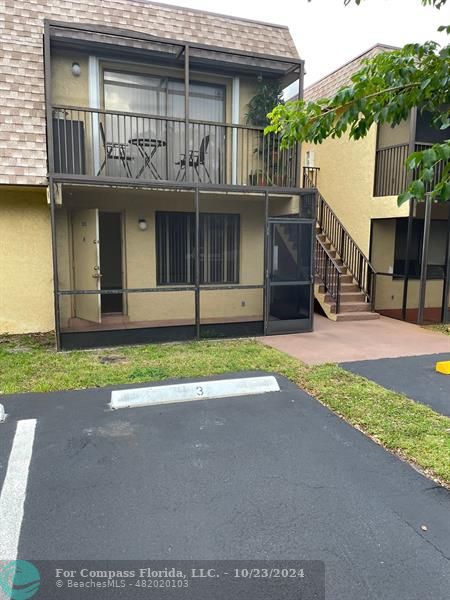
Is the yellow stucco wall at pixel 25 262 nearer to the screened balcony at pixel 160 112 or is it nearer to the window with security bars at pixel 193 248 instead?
the screened balcony at pixel 160 112

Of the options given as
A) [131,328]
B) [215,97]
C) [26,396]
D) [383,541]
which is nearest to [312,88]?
[215,97]

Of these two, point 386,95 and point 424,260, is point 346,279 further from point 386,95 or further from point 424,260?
point 386,95

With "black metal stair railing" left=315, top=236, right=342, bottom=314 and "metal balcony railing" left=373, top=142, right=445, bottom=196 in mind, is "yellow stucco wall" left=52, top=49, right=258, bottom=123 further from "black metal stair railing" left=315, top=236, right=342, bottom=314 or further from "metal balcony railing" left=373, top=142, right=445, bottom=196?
"black metal stair railing" left=315, top=236, right=342, bottom=314

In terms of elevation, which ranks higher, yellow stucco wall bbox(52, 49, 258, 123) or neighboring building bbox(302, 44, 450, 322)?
yellow stucco wall bbox(52, 49, 258, 123)

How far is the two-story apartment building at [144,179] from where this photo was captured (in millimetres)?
7535

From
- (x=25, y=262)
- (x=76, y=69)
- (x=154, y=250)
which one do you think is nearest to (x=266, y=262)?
(x=154, y=250)

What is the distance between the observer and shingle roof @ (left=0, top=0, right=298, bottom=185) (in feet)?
24.5

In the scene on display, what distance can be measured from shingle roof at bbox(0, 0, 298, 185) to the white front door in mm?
1022

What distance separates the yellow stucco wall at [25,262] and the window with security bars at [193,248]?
2245 mm

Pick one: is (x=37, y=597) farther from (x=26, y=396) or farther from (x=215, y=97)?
(x=215, y=97)

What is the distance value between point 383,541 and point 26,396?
4.10 metres

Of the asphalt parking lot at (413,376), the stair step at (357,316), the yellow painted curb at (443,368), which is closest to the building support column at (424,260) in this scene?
the stair step at (357,316)

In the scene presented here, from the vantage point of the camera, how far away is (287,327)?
27.9 ft

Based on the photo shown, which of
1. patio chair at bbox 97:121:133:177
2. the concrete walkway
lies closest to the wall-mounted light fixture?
patio chair at bbox 97:121:133:177
